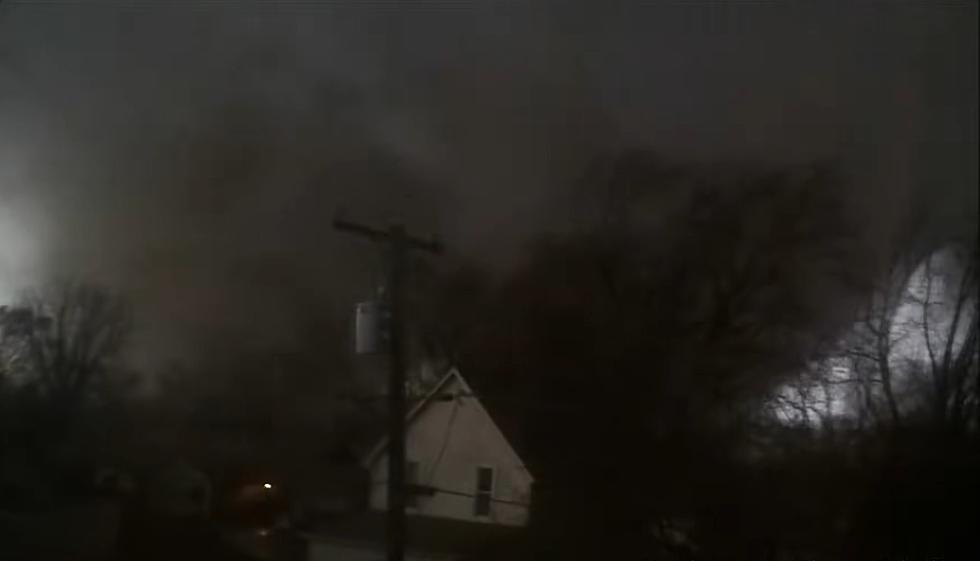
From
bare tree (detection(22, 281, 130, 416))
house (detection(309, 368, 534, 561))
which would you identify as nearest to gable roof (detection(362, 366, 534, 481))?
house (detection(309, 368, 534, 561))

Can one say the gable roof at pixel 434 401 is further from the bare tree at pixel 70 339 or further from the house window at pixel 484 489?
the bare tree at pixel 70 339

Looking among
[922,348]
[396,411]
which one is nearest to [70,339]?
[396,411]

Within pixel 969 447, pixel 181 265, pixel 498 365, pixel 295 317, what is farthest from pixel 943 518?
pixel 181 265

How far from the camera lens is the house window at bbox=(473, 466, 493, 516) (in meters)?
1.09

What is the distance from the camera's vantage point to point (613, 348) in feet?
3.57

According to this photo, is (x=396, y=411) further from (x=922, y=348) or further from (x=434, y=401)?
(x=922, y=348)

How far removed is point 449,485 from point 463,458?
3 centimetres

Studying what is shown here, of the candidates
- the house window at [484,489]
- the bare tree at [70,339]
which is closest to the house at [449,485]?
the house window at [484,489]

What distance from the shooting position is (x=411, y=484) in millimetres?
1107

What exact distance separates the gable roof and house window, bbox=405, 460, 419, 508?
1.2 inches

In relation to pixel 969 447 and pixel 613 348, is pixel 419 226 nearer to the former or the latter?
pixel 613 348

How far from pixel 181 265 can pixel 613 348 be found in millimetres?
475

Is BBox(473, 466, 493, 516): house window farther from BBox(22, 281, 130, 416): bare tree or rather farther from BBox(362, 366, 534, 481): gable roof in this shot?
BBox(22, 281, 130, 416): bare tree

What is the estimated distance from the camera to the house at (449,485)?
3.57 ft
